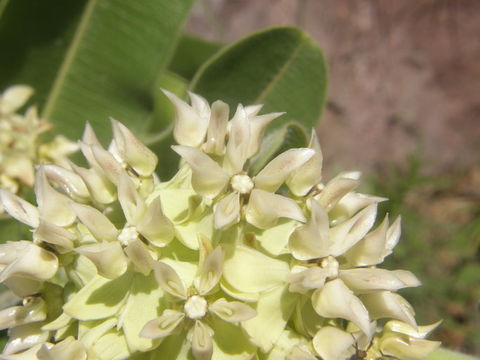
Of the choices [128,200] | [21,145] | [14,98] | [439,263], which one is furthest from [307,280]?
[439,263]

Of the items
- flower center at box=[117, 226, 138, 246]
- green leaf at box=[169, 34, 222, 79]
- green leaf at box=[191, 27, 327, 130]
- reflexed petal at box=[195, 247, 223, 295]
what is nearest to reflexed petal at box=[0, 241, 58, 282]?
flower center at box=[117, 226, 138, 246]

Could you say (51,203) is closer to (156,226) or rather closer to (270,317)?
(156,226)

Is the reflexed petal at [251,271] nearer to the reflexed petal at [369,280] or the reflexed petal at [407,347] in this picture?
the reflexed petal at [369,280]

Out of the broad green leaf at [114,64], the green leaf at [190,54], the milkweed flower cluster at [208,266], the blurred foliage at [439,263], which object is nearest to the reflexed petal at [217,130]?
the milkweed flower cluster at [208,266]

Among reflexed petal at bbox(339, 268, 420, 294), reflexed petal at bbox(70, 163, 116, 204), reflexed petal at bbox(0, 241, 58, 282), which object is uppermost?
reflexed petal at bbox(339, 268, 420, 294)

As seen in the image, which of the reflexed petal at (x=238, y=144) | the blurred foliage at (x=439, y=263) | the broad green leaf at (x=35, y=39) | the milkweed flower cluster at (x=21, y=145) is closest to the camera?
the reflexed petal at (x=238, y=144)

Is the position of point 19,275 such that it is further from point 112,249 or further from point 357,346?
point 357,346

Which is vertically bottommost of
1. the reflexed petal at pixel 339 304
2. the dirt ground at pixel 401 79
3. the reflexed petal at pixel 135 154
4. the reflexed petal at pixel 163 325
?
the dirt ground at pixel 401 79

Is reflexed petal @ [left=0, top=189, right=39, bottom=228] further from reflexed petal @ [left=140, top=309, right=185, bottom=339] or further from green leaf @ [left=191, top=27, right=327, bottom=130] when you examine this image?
green leaf @ [left=191, top=27, right=327, bottom=130]
